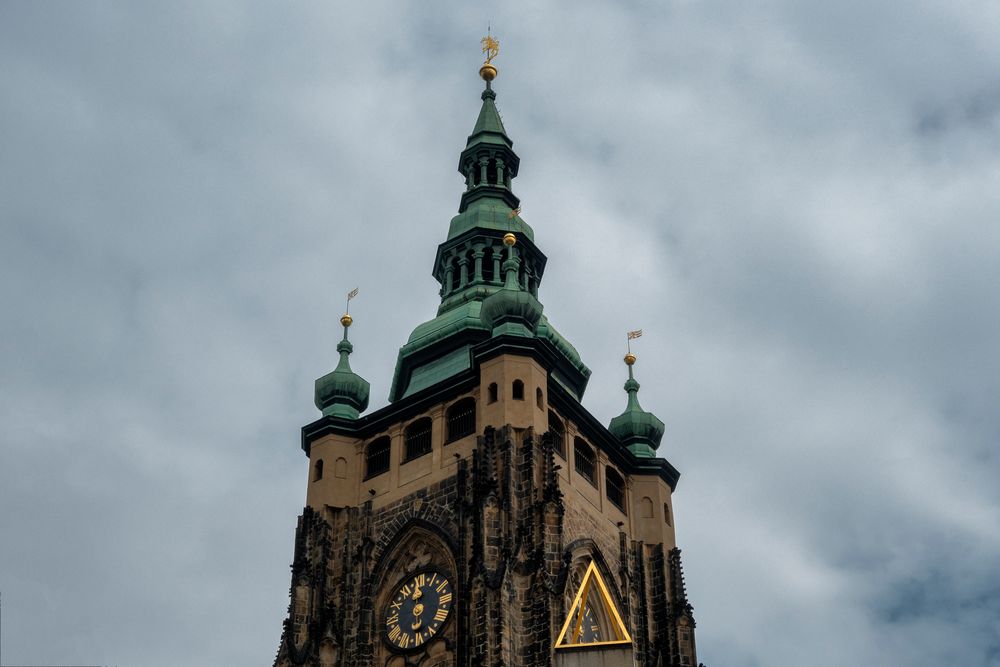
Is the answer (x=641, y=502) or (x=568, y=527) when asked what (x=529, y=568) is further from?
(x=641, y=502)

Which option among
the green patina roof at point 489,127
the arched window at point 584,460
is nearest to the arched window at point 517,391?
the arched window at point 584,460

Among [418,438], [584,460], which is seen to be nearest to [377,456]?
[418,438]

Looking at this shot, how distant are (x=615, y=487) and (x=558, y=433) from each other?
3710mm

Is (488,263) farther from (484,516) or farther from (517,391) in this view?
(484,516)

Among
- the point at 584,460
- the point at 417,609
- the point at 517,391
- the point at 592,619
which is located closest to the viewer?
the point at 417,609

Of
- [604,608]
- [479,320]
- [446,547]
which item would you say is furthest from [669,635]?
[479,320]

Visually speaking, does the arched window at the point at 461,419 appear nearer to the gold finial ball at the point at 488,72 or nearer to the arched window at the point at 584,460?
the arched window at the point at 584,460

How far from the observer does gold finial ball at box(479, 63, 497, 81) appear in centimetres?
7188

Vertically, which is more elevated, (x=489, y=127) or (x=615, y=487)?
(x=489, y=127)

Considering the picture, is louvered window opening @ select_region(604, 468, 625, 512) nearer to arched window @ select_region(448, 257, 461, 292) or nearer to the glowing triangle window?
the glowing triangle window

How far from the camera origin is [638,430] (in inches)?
2422

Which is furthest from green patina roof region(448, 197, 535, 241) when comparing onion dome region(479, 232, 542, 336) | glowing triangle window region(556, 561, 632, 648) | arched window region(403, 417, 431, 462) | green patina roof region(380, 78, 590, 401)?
glowing triangle window region(556, 561, 632, 648)

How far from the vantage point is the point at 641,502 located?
59.3 metres

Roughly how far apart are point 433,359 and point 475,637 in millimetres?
14263
